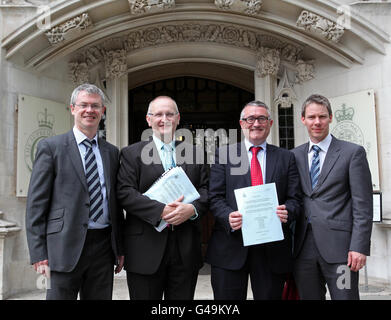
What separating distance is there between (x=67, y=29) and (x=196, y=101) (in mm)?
3431

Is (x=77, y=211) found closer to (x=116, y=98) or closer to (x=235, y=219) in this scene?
(x=235, y=219)

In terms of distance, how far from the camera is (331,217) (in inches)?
104

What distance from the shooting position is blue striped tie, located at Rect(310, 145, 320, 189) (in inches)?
108

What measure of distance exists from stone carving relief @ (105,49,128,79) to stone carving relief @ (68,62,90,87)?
1.10ft

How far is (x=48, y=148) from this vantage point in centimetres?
253

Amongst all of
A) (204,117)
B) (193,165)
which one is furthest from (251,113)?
(204,117)

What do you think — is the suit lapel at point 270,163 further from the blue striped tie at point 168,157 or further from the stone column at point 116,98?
the stone column at point 116,98

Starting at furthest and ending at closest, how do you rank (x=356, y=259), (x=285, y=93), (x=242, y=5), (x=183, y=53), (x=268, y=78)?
(x=183, y=53) < (x=285, y=93) < (x=268, y=78) < (x=242, y=5) < (x=356, y=259)

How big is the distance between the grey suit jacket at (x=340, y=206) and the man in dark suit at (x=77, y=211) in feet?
Result: 4.46

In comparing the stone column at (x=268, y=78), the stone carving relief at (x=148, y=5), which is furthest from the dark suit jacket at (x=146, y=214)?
the stone column at (x=268, y=78)

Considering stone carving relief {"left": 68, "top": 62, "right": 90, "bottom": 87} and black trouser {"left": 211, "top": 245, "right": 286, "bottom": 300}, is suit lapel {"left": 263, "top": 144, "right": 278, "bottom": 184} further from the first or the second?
stone carving relief {"left": 68, "top": 62, "right": 90, "bottom": 87}

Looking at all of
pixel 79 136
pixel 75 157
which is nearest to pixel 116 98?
pixel 79 136

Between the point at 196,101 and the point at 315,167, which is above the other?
the point at 196,101
